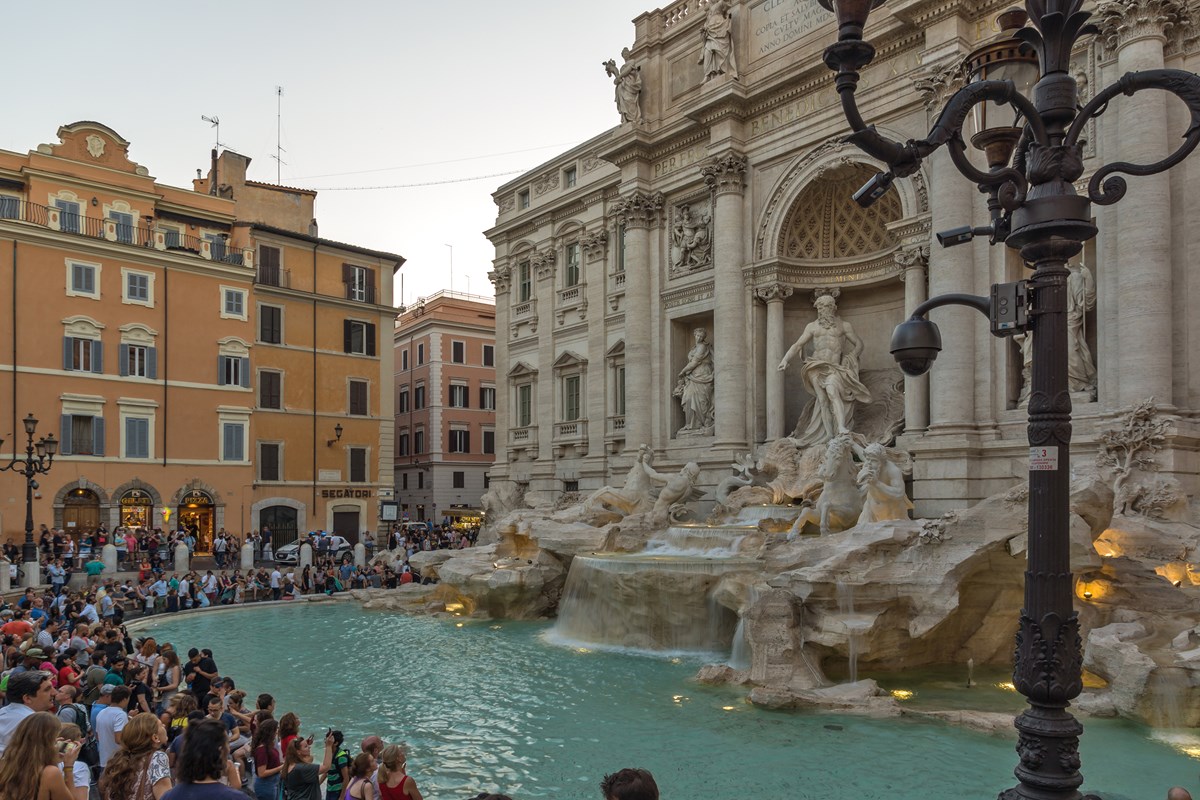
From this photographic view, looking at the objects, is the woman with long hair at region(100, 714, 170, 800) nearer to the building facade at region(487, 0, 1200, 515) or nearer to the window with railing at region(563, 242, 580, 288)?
the building facade at region(487, 0, 1200, 515)

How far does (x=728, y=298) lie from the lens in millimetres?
21969

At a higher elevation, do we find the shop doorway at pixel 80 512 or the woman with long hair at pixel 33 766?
the woman with long hair at pixel 33 766

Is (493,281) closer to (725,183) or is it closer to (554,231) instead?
(554,231)

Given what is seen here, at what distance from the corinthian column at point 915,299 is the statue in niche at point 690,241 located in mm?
5966

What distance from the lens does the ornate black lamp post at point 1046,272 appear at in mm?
4109

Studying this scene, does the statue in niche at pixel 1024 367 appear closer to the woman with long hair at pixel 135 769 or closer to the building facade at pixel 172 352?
the woman with long hair at pixel 135 769

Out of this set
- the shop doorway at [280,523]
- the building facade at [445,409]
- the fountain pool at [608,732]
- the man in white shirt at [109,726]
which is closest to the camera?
the man in white shirt at [109,726]

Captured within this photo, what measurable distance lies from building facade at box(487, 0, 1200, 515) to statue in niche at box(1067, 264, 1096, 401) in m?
0.07

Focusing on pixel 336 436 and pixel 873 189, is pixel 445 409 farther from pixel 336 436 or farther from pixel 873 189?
pixel 873 189

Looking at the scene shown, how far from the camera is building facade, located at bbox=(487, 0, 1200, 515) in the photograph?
1502cm

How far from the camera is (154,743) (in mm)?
4707

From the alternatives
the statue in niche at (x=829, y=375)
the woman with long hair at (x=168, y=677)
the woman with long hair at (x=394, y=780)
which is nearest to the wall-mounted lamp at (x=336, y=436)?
the statue in niche at (x=829, y=375)

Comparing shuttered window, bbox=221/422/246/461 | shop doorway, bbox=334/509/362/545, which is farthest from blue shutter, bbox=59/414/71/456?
shop doorway, bbox=334/509/362/545

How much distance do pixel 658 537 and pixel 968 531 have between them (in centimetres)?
658
